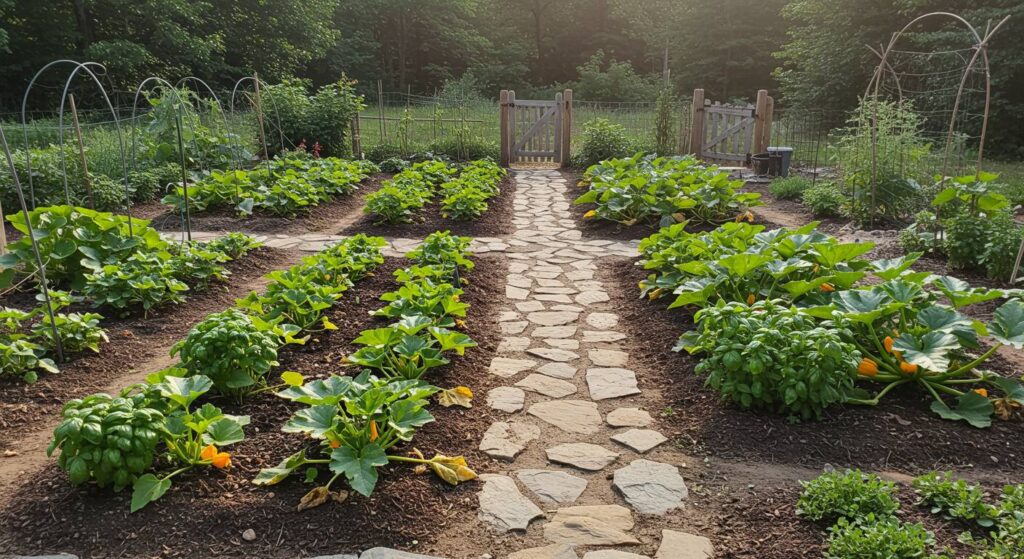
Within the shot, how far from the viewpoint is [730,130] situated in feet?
41.6

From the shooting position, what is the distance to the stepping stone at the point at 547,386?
370cm

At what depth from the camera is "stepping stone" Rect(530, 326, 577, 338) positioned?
4543mm

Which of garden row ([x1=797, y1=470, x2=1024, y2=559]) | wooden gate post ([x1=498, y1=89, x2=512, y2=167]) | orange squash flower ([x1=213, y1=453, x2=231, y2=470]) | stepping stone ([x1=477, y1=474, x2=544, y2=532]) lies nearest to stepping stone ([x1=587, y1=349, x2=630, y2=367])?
stepping stone ([x1=477, y1=474, x2=544, y2=532])

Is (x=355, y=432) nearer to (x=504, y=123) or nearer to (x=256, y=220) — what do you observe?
(x=256, y=220)

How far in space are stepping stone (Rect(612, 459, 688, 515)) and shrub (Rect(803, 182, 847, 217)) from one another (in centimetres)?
625

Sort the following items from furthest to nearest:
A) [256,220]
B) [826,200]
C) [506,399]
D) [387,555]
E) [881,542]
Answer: [826,200] < [256,220] < [506,399] < [387,555] < [881,542]

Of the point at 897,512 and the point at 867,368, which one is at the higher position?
the point at 867,368

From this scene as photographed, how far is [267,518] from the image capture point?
2455 millimetres

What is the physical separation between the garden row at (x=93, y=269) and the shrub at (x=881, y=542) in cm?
395

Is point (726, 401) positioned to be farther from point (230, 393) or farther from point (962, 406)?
point (230, 393)

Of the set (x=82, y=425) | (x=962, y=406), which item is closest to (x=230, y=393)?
(x=82, y=425)

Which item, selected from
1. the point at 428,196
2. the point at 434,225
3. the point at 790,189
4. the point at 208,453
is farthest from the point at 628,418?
the point at 790,189

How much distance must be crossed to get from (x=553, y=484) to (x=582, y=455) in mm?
284

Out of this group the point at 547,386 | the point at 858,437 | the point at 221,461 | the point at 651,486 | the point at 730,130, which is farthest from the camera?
the point at 730,130
